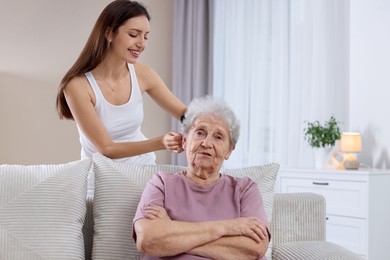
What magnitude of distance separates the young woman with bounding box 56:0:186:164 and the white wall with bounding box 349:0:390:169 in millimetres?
1927

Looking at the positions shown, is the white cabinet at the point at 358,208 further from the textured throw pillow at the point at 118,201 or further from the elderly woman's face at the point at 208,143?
the elderly woman's face at the point at 208,143

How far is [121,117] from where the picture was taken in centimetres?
241

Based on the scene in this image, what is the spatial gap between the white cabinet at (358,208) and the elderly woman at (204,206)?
1697 mm

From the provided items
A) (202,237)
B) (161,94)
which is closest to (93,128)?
(161,94)

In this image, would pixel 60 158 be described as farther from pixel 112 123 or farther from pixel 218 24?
pixel 112 123

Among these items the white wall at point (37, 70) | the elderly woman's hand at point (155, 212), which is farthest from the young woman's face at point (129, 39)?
the white wall at point (37, 70)

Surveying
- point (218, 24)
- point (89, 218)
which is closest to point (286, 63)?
point (218, 24)

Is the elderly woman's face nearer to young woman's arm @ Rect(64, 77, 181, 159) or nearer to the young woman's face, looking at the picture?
young woman's arm @ Rect(64, 77, 181, 159)

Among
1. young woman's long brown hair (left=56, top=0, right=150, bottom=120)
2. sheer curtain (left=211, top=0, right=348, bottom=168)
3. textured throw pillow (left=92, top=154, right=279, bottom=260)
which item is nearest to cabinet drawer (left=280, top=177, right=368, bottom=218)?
sheer curtain (left=211, top=0, right=348, bottom=168)

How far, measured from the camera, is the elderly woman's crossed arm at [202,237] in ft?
5.65

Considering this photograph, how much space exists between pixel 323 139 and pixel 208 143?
2.10m

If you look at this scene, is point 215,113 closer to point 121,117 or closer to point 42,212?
point 121,117

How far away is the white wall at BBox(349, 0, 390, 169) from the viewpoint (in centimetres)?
378

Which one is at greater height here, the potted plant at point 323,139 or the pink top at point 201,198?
the potted plant at point 323,139
